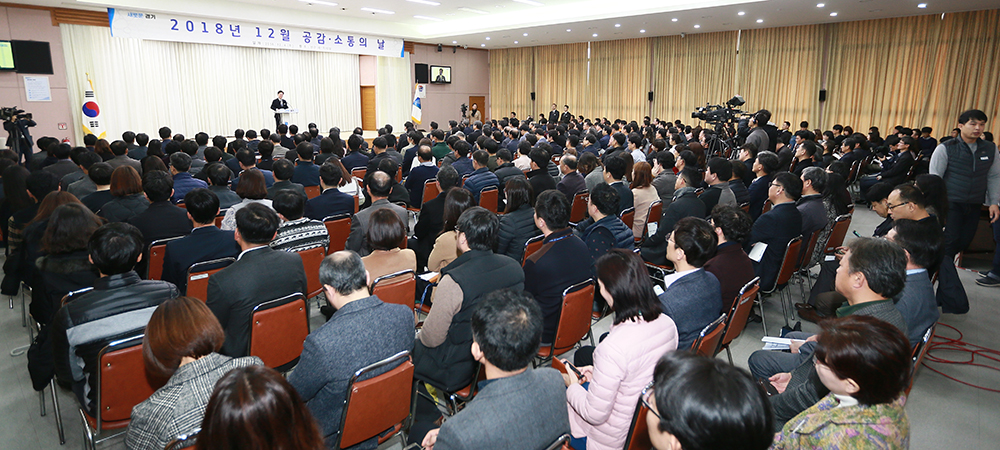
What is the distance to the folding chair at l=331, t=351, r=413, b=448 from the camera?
1.91m

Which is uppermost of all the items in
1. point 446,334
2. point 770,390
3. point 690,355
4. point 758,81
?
point 758,81

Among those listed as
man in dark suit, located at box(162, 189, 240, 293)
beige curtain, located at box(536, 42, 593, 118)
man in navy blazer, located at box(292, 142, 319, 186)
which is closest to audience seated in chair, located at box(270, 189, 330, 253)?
man in dark suit, located at box(162, 189, 240, 293)

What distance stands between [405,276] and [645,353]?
148 cm

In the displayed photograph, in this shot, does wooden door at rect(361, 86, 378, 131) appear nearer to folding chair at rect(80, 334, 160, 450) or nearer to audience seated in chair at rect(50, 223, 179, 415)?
audience seated in chair at rect(50, 223, 179, 415)

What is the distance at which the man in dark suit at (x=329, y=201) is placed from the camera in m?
4.62

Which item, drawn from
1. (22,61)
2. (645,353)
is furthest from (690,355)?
(22,61)

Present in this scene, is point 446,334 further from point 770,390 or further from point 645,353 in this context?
point 770,390

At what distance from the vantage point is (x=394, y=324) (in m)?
2.12

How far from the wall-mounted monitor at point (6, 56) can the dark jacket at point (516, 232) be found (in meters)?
12.7

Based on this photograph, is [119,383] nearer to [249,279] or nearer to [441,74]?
[249,279]

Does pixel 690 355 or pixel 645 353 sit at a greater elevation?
pixel 690 355

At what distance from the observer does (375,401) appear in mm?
1983

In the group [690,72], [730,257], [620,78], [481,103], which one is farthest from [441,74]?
[730,257]

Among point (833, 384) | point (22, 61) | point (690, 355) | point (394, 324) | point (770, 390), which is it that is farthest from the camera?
point (22, 61)
